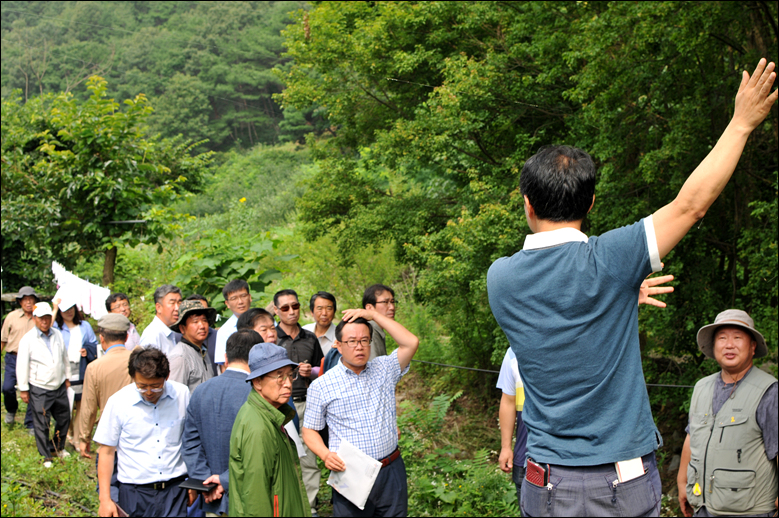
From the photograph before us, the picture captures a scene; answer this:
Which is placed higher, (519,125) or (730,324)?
(519,125)

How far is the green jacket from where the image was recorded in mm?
3193

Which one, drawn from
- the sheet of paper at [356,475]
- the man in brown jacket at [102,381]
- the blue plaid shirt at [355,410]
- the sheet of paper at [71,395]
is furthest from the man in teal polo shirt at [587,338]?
the sheet of paper at [71,395]

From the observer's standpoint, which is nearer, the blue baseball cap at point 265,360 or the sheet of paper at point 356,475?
the blue baseball cap at point 265,360

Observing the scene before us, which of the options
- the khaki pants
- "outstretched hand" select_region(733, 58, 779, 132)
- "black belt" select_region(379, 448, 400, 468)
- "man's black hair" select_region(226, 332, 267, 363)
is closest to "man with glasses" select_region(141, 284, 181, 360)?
the khaki pants

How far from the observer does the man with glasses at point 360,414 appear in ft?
13.2

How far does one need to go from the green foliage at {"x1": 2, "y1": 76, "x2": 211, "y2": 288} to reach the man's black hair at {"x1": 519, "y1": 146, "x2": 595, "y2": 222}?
31.3ft

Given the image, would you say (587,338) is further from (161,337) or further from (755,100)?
(161,337)

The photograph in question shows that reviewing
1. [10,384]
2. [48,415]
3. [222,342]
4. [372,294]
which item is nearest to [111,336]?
[222,342]

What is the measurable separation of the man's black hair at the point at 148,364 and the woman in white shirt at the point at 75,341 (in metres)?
4.41

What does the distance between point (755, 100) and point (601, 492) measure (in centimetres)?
118

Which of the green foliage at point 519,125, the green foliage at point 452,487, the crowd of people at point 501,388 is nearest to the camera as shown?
the crowd of people at point 501,388

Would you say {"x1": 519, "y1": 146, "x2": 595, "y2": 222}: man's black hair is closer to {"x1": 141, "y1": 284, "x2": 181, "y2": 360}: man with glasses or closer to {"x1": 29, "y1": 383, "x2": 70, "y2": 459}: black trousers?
{"x1": 141, "y1": 284, "x2": 181, "y2": 360}: man with glasses

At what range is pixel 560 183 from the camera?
6.23ft

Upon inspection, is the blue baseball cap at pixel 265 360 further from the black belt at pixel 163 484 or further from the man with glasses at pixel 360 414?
the black belt at pixel 163 484
